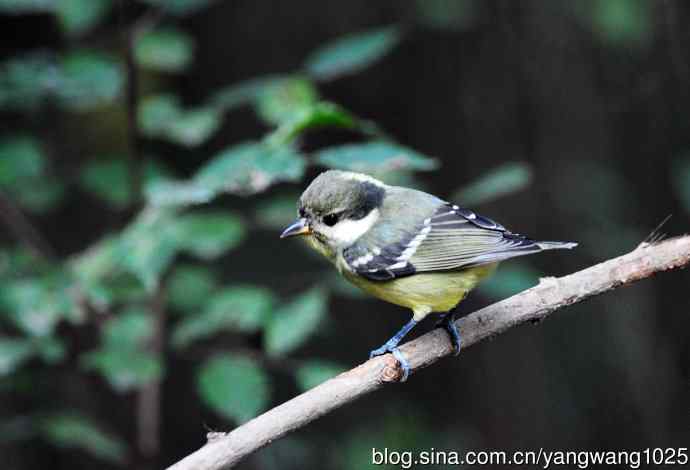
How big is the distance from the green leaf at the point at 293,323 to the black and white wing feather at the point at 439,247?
300mm

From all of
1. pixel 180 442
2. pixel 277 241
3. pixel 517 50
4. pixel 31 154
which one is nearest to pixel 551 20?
pixel 517 50

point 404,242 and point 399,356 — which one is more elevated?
point 404,242

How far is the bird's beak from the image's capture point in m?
2.56

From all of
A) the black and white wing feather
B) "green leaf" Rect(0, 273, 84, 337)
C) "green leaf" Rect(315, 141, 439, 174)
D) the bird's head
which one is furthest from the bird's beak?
"green leaf" Rect(0, 273, 84, 337)

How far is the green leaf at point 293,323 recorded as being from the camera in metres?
2.72

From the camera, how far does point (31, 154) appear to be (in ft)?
10.7

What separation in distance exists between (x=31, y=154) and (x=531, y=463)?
3322 millimetres

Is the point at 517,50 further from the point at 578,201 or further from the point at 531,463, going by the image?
the point at 531,463

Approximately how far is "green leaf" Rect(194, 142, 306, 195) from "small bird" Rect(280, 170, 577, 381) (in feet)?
0.82

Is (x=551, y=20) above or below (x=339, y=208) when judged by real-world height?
above

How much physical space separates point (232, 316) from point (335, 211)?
619 mm

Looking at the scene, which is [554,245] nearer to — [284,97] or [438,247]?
[438,247]

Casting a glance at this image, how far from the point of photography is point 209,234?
2.97 metres

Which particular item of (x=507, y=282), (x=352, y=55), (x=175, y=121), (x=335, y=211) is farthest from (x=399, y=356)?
(x=175, y=121)
